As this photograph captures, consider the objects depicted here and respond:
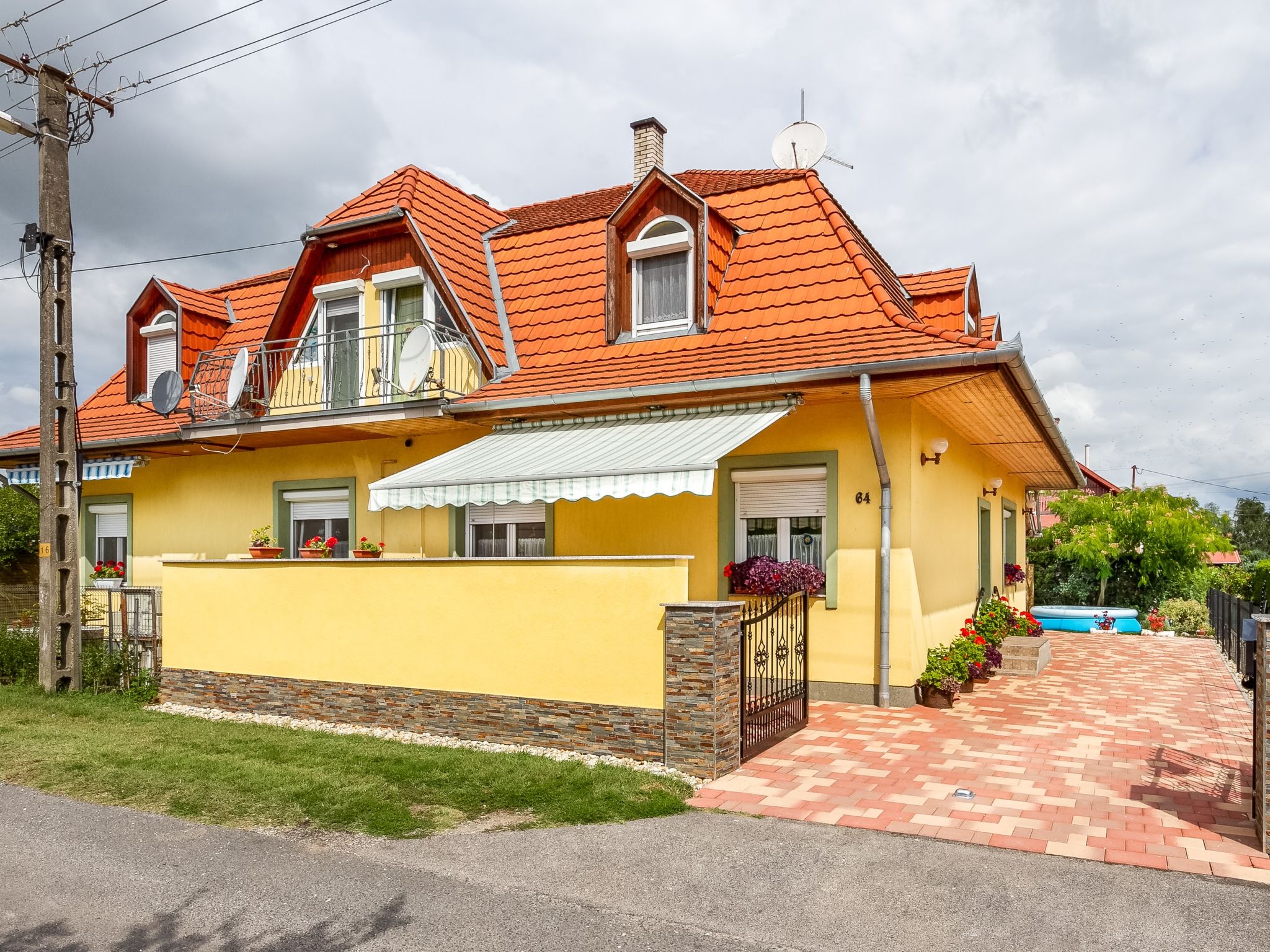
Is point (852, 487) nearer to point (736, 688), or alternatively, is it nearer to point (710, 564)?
point (710, 564)

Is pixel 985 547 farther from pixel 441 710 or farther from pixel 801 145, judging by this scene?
pixel 441 710

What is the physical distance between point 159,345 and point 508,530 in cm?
1013

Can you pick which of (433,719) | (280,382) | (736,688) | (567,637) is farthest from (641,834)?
(280,382)

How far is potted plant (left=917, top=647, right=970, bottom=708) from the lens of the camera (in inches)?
474

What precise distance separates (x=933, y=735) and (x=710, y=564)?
13.1 feet

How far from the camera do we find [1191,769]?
894 cm

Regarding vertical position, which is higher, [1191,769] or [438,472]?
[438,472]

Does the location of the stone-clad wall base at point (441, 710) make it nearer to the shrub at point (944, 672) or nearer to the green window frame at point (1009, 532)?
the shrub at point (944, 672)

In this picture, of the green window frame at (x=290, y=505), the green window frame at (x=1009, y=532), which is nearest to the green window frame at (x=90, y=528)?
the green window frame at (x=290, y=505)

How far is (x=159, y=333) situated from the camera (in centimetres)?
1978

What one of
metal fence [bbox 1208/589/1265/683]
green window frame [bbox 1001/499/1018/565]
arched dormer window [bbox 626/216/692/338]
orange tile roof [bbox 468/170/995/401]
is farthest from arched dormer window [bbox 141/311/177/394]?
metal fence [bbox 1208/589/1265/683]

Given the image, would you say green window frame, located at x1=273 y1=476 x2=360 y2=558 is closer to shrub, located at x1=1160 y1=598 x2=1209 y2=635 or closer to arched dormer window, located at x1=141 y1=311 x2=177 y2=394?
arched dormer window, located at x1=141 y1=311 x2=177 y2=394

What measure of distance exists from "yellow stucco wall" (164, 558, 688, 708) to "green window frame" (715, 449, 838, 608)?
3606 mm

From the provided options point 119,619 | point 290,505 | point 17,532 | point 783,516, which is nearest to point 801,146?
point 783,516
